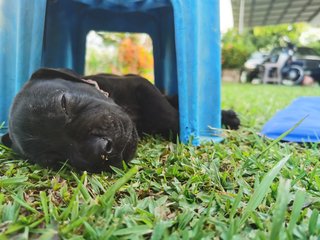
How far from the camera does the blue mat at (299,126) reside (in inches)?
97.7

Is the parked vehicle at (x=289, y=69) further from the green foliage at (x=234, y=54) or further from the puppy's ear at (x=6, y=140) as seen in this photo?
the puppy's ear at (x=6, y=140)

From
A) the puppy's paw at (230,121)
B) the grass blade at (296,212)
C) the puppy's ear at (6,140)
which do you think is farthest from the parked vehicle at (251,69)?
the grass blade at (296,212)

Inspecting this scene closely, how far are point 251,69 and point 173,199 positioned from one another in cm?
1750

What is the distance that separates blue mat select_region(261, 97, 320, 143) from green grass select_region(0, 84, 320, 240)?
0.39m

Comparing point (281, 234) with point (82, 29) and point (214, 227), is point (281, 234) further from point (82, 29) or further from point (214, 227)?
point (82, 29)

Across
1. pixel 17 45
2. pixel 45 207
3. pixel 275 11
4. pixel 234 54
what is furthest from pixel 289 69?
pixel 45 207

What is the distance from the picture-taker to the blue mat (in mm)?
2482

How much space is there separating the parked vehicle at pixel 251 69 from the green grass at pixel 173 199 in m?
→ 16.4

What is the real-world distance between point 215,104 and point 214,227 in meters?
1.53

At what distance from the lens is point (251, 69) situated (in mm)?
18188

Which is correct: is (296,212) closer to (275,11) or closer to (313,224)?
(313,224)

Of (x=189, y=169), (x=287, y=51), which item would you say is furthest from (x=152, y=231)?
(x=287, y=51)

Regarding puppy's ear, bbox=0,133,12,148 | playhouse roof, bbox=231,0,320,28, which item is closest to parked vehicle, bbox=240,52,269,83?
playhouse roof, bbox=231,0,320,28

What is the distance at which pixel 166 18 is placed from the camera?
3.51 m
